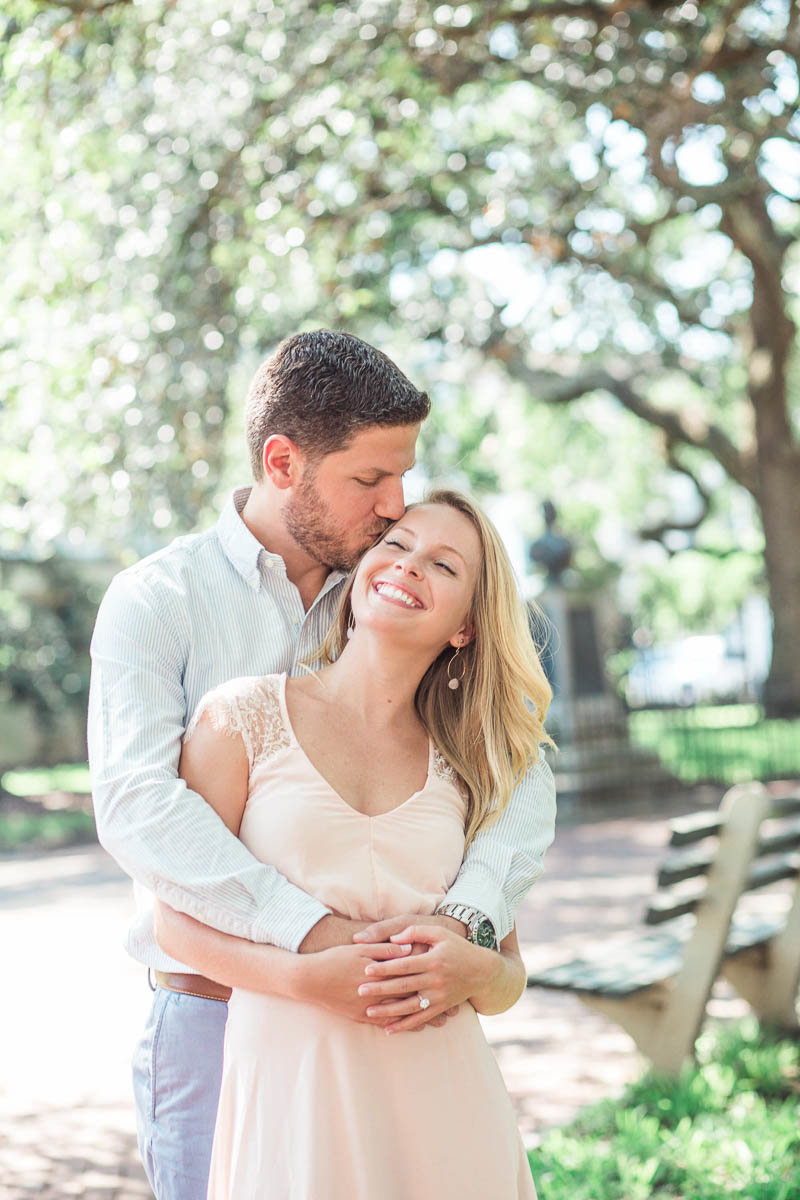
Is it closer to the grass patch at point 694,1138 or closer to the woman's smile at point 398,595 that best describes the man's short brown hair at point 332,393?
the woman's smile at point 398,595

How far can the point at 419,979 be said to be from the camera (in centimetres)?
230

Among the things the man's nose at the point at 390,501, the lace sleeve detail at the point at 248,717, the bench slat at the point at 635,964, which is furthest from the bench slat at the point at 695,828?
the lace sleeve detail at the point at 248,717

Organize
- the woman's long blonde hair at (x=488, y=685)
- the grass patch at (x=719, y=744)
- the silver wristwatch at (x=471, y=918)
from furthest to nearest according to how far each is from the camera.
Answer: the grass patch at (x=719, y=744) → the woman's long blonde hair at (x=488, y=685) → the silver wristwatch at (x=471, y=918)

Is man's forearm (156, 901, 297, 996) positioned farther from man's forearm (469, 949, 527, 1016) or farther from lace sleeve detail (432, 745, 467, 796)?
lace sleeve detail (432, 745, 467, 796)

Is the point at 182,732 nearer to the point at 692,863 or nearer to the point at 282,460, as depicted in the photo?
the point at 282,460

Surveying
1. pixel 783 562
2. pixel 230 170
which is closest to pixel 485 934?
pixel 230 170

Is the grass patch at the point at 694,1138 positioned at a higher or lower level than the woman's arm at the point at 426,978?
lower

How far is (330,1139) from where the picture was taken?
2.32 metres

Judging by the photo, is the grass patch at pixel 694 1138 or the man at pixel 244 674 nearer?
the man at pixel 244 674

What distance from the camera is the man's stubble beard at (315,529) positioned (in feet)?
9.15

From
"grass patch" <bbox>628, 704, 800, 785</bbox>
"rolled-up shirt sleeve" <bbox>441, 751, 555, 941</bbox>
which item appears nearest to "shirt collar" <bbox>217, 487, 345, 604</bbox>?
"rolled-up shirt sleeve" <bbox>441, 751, 555, 941</bbox>

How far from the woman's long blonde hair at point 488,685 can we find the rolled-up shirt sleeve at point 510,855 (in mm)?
55

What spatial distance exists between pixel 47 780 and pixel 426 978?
2178 centimetres

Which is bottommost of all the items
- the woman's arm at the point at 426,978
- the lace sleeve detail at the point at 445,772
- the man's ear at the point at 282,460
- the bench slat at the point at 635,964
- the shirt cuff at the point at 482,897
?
the bench slat at the point at 635,964
